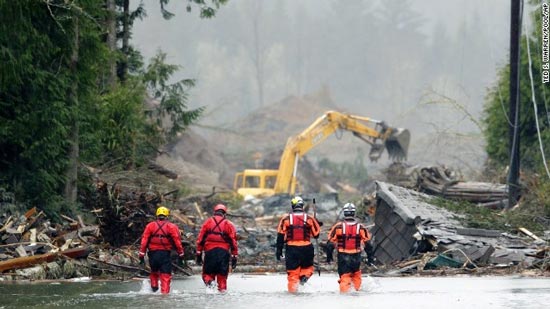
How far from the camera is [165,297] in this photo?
19406 millimetres

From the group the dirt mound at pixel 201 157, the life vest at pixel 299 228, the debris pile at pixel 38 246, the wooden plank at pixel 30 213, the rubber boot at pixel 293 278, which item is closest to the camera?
the rubber boot at pixel 293 278

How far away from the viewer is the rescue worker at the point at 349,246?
69.7 feet

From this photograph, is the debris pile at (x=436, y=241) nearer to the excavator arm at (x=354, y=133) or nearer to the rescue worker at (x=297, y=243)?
the rescue worker at (x=297, y=243)

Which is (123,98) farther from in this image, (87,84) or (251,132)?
(251,132)

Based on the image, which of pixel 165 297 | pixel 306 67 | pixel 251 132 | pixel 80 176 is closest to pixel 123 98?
pixel 80 176

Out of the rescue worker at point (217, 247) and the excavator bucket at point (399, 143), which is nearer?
the rescue worker at point (217, 247)

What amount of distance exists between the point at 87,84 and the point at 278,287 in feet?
32.5

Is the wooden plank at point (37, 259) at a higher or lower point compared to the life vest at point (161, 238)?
lower

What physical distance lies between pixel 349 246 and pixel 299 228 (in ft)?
3.27

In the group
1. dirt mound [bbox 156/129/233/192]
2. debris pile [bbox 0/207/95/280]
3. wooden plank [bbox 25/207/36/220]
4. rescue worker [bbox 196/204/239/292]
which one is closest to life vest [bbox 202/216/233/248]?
rescue worker [bbox 196/204/239/292]

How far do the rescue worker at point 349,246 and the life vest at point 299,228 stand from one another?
462 mm

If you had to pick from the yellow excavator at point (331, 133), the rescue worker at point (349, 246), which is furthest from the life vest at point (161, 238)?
the yellow excavator at point (331, 133)

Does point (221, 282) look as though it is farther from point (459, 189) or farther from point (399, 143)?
point (399, 143)

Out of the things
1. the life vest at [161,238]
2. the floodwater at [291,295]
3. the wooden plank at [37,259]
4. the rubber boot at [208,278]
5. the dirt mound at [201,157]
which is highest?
the dirt mound at [201,157]
